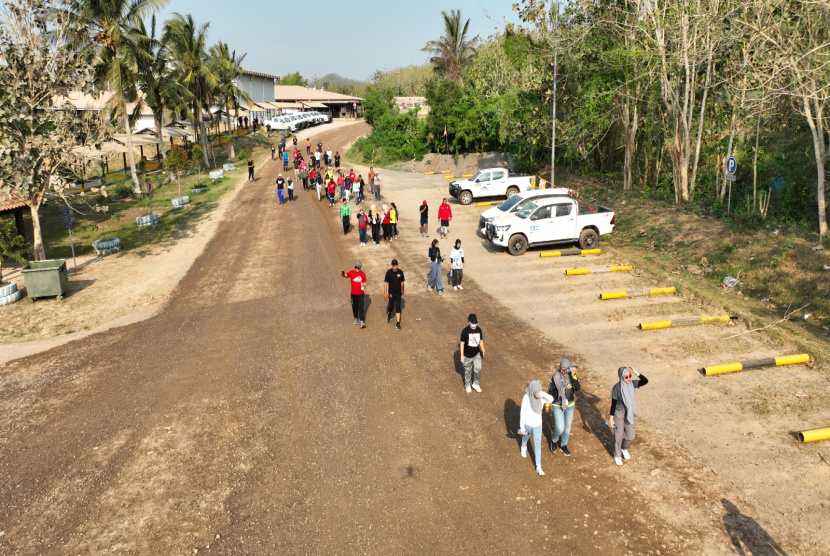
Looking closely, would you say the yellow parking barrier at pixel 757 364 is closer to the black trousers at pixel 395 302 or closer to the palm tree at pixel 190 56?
the black trousers at pixel 395 302

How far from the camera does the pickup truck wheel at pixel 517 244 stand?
1900cm

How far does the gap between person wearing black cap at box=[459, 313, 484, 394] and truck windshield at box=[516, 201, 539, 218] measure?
404 inches

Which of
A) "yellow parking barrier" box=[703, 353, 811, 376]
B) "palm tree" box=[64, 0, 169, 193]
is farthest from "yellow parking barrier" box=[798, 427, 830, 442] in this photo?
"palm tree" box=[64, 0, 169, 193]

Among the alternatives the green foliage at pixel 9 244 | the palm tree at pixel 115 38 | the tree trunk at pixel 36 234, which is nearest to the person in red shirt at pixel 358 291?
the green foliage at pixel 9 244

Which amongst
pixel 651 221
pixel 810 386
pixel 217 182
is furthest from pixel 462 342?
pixel 217 182

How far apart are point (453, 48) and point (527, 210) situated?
4314cm

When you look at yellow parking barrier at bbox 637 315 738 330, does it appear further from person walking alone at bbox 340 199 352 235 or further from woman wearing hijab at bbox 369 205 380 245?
person walking alone at bbox 340 199 352 235

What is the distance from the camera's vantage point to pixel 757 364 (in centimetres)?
1072

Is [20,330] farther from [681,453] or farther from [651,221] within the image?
[651,221]

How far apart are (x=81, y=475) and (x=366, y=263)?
11663 mm

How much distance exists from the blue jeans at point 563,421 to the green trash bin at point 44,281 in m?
15.1

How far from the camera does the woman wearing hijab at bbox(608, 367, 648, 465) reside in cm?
776

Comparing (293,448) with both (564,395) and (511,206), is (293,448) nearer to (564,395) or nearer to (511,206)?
(564,395)

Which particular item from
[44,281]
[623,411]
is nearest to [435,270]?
[623,411]
